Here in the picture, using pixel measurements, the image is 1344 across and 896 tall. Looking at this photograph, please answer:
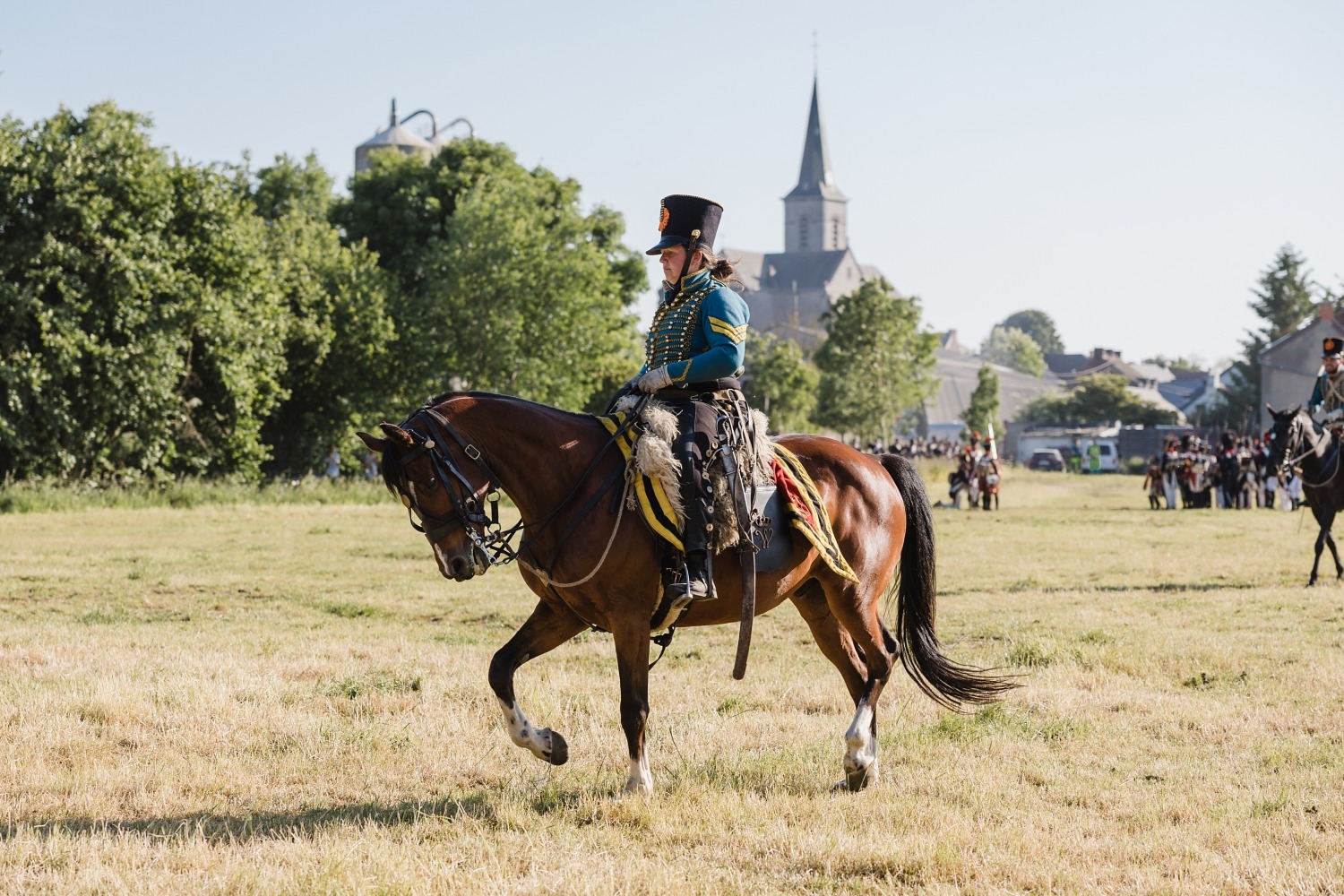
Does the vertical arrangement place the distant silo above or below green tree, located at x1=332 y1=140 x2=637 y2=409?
above

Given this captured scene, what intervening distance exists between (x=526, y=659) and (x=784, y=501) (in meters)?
1.69

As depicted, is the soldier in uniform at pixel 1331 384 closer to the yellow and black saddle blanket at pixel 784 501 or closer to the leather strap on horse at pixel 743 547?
the yellow and black saddle blanket at pixel 784 501

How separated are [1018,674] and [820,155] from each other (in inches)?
7608

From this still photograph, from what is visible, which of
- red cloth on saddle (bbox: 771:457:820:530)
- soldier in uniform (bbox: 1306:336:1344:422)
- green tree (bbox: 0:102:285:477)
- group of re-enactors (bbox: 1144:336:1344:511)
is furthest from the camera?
group of re-enactors (bbox: 1144:336:1344:511)

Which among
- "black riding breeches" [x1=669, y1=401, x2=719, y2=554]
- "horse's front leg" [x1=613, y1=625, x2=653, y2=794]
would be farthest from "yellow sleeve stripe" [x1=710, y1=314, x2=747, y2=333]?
"horse's front leg" [x1=613, y1=625, x2=653, y2=794]

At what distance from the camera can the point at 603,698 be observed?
30.6 feet

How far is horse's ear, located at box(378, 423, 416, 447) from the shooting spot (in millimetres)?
6289

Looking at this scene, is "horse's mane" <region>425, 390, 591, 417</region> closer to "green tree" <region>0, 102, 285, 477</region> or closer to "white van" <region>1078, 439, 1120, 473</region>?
"green tree" <region>0, 102, 285, 477</region>

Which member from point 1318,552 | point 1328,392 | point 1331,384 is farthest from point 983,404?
point 1331,384

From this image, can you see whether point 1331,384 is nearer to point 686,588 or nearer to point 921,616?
point 921,616

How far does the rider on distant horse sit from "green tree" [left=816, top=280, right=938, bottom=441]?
65347mm

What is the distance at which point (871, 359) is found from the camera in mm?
72938

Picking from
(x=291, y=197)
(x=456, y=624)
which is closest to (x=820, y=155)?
(x=291, y=197)

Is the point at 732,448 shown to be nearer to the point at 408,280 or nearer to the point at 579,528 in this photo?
the point at 579,528
